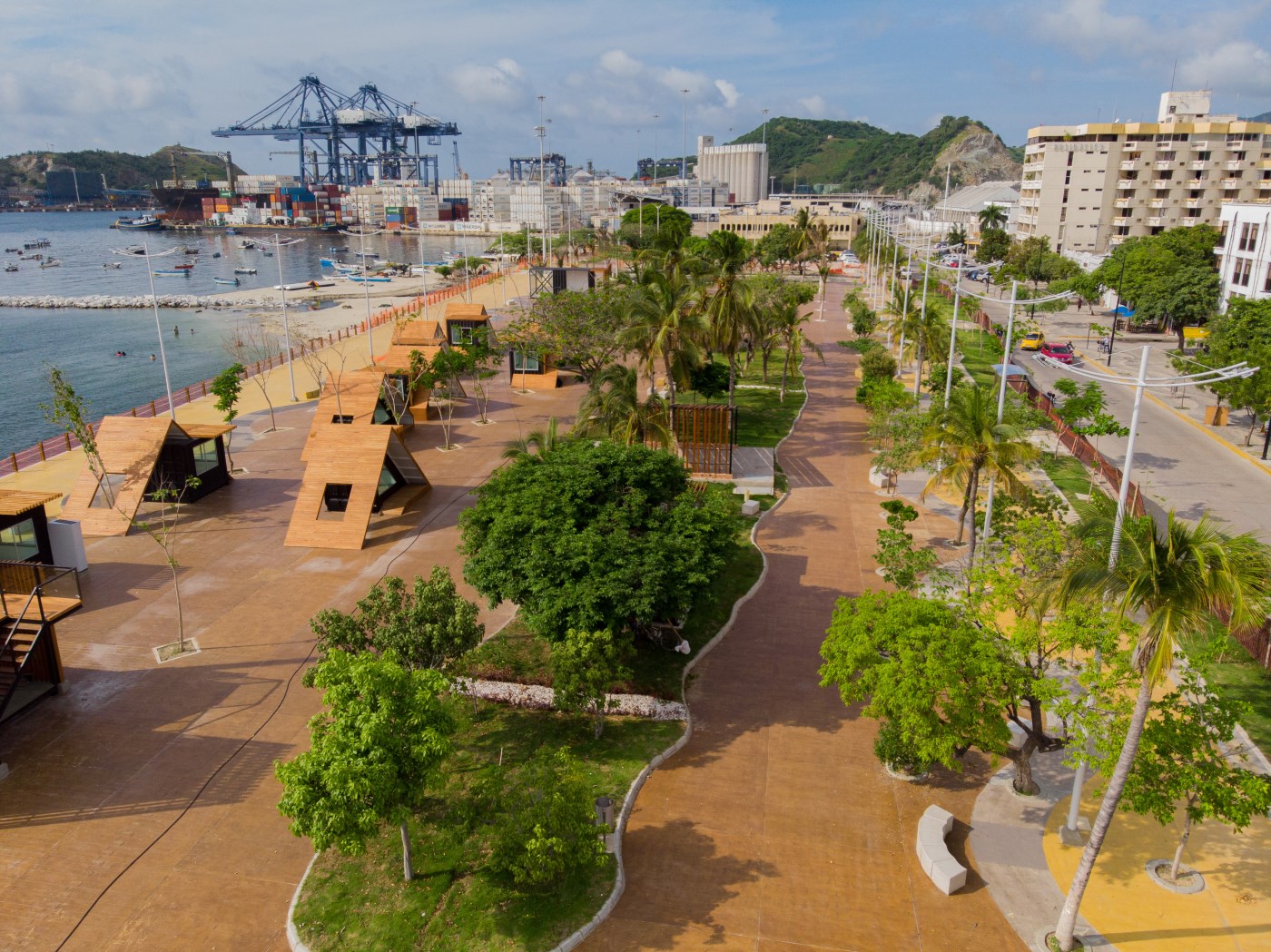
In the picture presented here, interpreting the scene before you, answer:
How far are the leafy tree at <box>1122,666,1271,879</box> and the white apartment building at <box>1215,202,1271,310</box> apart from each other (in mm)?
49775

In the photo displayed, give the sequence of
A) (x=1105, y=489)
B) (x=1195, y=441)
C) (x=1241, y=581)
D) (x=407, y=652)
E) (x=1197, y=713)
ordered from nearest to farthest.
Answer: (x=1241, y=581) < (x=1197, y=713) < (x=407, y=652) < (x=1105, y=489) < (x=1195, y=441)

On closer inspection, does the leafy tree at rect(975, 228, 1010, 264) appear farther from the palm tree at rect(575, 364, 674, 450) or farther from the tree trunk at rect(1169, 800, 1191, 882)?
the tree trunk at rect(1169, 800, 1191, 882)

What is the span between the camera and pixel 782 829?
1469cm

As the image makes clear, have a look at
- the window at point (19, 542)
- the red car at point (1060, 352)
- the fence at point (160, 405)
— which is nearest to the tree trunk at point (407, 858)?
the window at point (19, 542)

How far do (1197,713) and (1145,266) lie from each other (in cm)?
6405

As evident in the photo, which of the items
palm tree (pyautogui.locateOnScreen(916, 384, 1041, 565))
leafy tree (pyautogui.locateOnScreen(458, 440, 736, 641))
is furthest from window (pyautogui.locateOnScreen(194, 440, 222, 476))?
palm tree (pyautogui.locateOnScreen(916, 384, 1041, 565))

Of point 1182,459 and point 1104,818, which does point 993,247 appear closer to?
point 1182,459

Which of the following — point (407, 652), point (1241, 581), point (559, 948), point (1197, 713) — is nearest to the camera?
point (1241, 581)

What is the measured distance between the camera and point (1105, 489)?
31.5 meters

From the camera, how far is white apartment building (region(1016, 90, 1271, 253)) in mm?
93812

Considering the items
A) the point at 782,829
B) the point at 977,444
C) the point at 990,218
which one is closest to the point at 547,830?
the point at 782,829

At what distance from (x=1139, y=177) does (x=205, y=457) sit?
102085 mm

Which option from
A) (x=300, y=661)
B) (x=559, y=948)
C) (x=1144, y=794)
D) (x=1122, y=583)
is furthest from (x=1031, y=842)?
(x=300, y=661)

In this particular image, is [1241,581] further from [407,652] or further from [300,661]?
[300,661]
